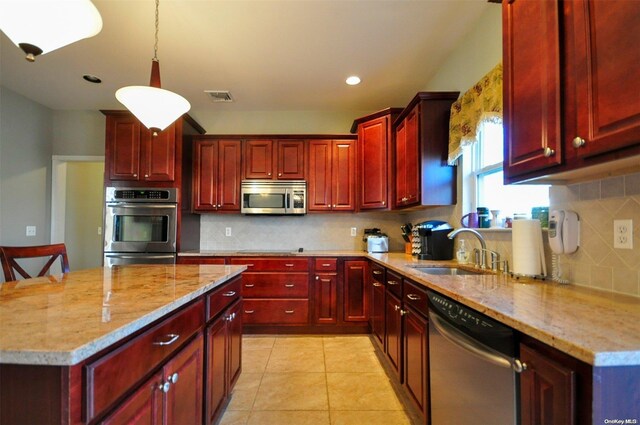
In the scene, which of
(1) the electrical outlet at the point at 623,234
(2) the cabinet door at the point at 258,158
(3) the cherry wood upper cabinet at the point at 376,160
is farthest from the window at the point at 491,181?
(2) the cabinet door at the point at 258,158

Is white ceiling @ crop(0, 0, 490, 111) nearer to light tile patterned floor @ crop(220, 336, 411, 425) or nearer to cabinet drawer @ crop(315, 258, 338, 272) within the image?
cabinet drawer @ crop(315, 258, 338, 272)

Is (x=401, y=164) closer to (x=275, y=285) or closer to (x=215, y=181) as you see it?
(x=275, y=285)

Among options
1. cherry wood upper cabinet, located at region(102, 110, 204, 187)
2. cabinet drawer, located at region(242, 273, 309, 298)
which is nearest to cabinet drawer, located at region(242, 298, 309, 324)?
cabinet drawer, located at region(242, 273, 309, 298)

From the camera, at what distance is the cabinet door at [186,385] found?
1078 mm

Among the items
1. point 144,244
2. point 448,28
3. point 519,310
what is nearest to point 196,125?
point 144,244

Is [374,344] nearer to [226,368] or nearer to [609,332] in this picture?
[226,368]

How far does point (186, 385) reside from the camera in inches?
48.0

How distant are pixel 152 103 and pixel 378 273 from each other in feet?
7.21

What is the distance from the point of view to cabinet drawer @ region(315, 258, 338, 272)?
129 inches

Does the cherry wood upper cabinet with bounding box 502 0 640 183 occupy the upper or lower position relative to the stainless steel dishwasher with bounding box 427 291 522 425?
upper

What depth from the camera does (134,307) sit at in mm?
975

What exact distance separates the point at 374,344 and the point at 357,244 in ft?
4.34

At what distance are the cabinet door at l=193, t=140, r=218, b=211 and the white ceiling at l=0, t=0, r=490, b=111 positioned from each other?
2.20ft

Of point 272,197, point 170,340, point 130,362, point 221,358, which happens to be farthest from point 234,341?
point 272,197
